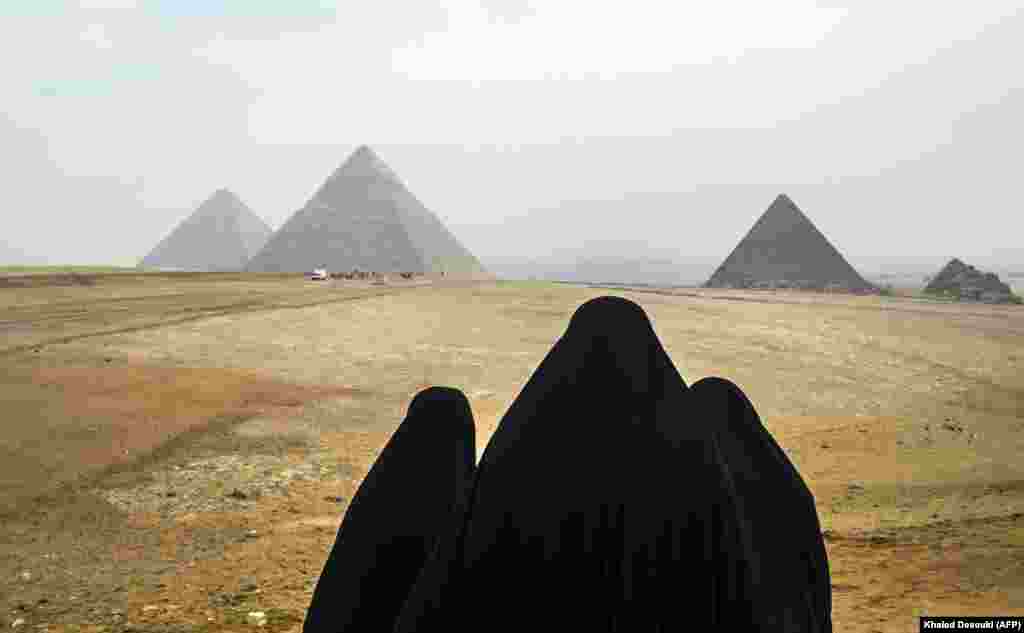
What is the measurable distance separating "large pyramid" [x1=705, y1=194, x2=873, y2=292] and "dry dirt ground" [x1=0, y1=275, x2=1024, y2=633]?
151ft

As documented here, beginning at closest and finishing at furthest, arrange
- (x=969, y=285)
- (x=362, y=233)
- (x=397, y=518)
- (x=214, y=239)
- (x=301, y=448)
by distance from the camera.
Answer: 1. (x=397, y=518)
2. (x=301, y=448)
3. (x=969, y=285)
4. (x=362, y=233)
5. (x=214, y=239)

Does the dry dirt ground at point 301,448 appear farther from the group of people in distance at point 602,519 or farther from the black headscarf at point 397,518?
the group of people in distance at point 602,519

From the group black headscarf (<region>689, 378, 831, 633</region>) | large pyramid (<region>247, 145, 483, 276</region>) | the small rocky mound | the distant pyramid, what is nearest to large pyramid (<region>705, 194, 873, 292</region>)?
the small rocky mound

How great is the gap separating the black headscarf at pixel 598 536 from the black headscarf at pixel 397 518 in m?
0.33

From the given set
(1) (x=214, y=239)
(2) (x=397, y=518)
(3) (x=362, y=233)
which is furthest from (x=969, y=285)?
(1) (x=214, y=239)

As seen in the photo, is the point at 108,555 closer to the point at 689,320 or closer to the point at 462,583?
the point at 462,583

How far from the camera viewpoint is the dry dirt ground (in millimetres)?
4664

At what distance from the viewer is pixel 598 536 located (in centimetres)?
157

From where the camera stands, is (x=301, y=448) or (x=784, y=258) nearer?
(x=301, y=448)

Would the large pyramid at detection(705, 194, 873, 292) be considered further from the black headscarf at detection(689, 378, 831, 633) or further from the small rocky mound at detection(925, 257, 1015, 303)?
the black headscarf at detection(689, 378, 831, 633)

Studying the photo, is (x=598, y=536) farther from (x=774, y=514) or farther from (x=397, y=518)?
(x=774, y=514)

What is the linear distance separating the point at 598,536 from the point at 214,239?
113806mm

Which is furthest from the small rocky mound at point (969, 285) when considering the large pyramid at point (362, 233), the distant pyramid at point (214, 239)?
the distant pyramid at point (214, 239)

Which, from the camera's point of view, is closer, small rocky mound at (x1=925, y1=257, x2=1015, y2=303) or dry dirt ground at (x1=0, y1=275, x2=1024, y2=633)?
dry dirt ground at (x1=0, y1=275, x2=1024, y2=633)
